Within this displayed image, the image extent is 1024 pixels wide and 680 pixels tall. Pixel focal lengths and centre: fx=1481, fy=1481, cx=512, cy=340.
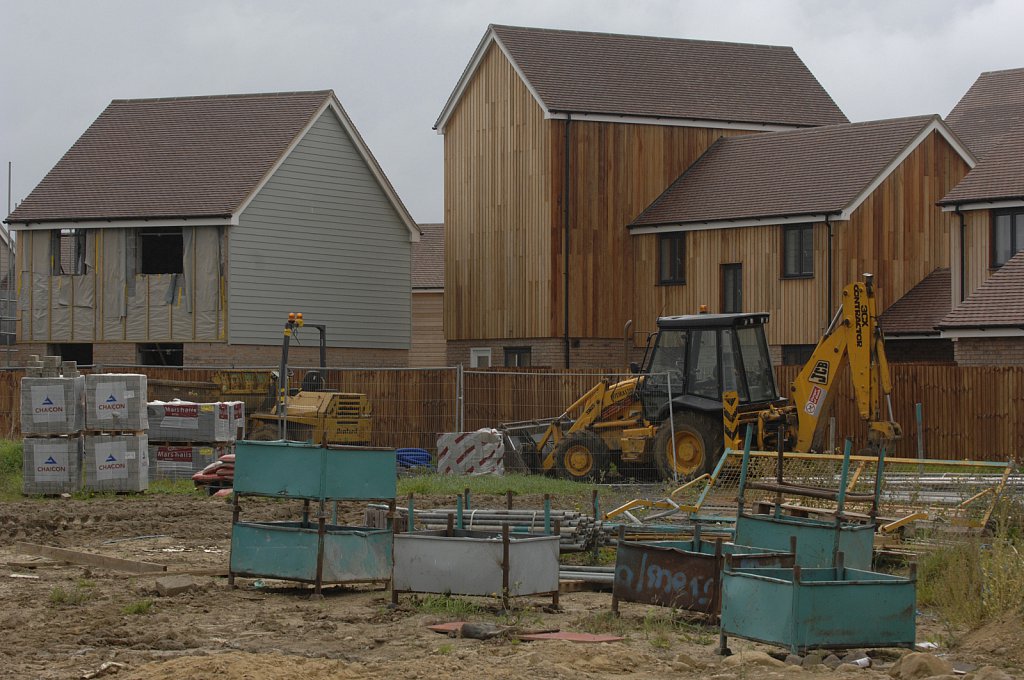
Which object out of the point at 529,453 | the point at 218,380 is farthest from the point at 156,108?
the point at 529,453

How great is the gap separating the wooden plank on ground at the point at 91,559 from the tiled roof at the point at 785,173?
22.8 metres

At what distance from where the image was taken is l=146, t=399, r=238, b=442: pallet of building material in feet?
83.6

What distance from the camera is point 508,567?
41.4 ft

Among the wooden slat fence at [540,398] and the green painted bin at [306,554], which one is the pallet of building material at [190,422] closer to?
the wooden slat fence at [540,398]

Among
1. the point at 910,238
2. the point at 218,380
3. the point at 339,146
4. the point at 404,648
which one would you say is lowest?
the point at 404,648

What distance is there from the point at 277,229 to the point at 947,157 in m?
17.6

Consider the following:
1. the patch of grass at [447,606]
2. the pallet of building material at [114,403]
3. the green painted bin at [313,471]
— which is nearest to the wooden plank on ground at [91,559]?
the green painted bin at [313,471]

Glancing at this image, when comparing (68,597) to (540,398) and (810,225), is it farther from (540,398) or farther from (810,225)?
(810,225)

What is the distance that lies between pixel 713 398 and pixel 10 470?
12.5m

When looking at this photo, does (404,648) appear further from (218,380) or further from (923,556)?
(218,380)

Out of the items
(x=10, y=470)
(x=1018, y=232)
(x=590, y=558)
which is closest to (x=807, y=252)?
(x=1018, y=232)

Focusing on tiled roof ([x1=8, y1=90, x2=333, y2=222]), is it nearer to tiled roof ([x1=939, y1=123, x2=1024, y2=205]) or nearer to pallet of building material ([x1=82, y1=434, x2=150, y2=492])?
pallet of building material ([x1=82, y1=434, x2=150, y2=492])

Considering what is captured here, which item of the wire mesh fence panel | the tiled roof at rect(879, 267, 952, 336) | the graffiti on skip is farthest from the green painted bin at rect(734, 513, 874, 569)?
the tiled roof at rect(879, 267, 952, 336)

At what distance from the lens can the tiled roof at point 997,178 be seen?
3312cm
